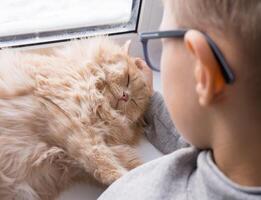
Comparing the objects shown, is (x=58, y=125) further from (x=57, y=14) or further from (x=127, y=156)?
(x=57, y=14)

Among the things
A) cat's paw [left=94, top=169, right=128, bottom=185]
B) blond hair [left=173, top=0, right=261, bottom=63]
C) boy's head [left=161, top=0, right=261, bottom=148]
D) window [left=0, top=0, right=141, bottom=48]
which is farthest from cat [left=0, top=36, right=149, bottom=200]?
blond hair [left=173, top=0, right=261, bottom=63]

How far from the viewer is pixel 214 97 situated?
0.52m

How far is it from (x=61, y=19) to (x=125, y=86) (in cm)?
30

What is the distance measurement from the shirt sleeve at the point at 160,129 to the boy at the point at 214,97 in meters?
0.40

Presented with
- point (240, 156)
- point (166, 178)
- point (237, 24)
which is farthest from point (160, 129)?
point (237, 24)

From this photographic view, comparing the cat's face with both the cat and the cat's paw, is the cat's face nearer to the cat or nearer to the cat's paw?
the cat

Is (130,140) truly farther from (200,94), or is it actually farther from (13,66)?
(200,94)

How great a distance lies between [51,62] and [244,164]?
0.63m

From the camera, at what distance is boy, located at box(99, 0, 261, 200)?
0.48m

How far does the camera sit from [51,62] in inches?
42.7

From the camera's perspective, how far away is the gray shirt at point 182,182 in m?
0.58

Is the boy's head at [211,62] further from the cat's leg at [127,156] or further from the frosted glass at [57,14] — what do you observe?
the frosted glass at [57,14]

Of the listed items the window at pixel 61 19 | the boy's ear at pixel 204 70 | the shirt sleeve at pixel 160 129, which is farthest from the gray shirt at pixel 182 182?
the window at pixel 61 19

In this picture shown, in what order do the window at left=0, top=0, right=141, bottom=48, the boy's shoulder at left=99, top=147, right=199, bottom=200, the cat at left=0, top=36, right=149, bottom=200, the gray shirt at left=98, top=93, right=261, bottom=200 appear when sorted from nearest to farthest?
the gray shirt at left=98, top=93, right=261, bottom=200
the boy's shoulder at left=99, top=147, right=199, bottom=200
the cat at left=0, top=36, right=149, bottom=200
the window at left=0, top=0, right=141, bottom=48
